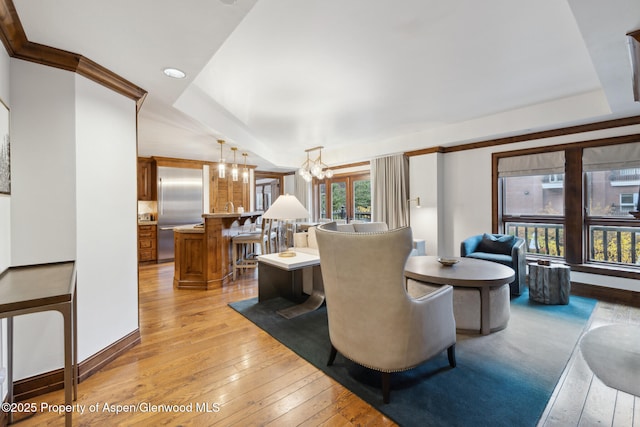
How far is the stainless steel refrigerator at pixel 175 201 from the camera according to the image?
6250 mm

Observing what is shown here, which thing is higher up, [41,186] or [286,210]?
[41,186]

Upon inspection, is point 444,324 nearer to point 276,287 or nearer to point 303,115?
point 276,287

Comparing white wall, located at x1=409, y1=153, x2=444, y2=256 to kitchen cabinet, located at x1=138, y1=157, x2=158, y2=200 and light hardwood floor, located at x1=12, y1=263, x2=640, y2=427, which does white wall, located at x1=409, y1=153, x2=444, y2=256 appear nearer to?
light hardwood floor, located at x1=12, y1=263, x2=640, y2=427

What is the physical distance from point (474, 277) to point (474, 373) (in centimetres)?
90

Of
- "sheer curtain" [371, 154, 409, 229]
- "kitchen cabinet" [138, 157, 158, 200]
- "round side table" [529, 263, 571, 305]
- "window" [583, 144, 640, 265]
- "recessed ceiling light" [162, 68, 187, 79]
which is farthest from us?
"kitchen cabinet" [138, 157, 158, 200]

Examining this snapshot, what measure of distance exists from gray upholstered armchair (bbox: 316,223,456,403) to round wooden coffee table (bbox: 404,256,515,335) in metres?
0.76

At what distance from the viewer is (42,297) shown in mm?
1286

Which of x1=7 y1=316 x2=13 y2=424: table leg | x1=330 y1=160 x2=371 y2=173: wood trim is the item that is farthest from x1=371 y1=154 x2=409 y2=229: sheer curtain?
x1=7 y1=316 x2=13 y2=424: table leg

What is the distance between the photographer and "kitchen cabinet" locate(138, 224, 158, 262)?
617 cm

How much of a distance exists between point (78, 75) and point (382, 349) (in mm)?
2833

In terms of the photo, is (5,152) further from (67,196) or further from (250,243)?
(250,243)

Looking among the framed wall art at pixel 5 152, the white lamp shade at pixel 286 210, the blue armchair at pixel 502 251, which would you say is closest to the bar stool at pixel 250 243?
the white lamp shade at pixel 286 210

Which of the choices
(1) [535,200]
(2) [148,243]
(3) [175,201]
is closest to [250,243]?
(3) [175,201]

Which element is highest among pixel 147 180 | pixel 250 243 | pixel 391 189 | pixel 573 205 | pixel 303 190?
pixel 147 180
